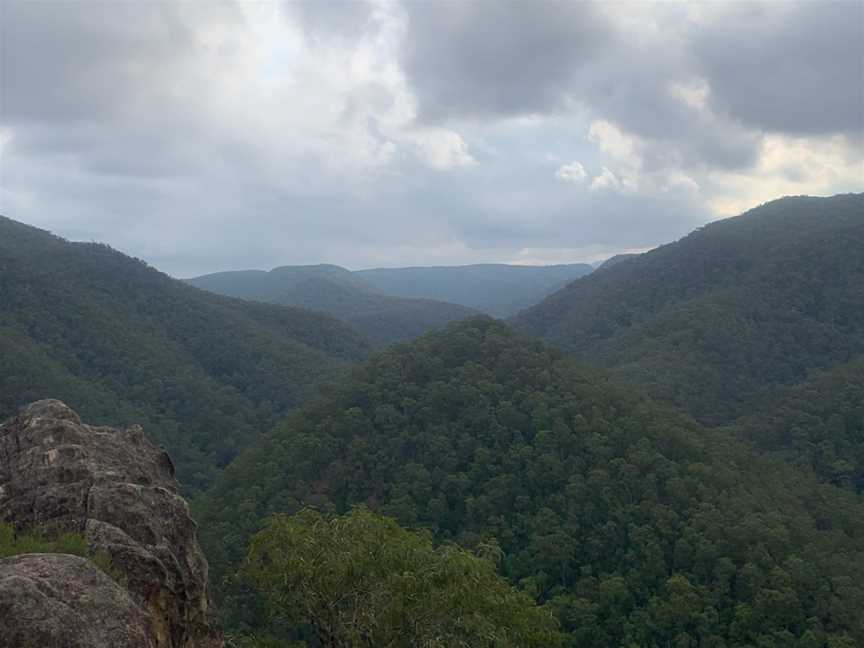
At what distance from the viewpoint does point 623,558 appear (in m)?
34.3

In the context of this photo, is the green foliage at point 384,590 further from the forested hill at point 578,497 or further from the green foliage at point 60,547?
the forested hill at point 578,497

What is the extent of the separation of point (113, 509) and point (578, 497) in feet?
104

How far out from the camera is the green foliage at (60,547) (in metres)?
8.47

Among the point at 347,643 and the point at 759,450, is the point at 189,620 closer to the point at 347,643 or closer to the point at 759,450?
the point at 347,643

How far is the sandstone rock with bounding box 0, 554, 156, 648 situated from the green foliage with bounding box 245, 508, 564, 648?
4788 mm

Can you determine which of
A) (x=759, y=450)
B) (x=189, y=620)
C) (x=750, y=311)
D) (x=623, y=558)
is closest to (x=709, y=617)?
(x=623, y=558)

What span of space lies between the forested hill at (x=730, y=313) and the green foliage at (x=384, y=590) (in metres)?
60.8

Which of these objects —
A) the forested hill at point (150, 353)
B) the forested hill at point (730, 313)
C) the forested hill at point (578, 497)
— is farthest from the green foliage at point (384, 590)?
the forested hill at point (730, 313)

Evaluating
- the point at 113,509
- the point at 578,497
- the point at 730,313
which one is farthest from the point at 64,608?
the point at 730,313

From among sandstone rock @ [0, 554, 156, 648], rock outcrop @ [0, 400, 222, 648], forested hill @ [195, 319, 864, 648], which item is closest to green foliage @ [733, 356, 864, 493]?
forested hill @ [195, 319, 864, 648]

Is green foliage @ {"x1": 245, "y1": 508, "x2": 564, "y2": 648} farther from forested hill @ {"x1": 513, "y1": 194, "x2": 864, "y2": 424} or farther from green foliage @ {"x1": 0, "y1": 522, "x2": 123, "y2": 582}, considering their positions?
forested hill @ {"x1": 513, "y1": 194, "x2": 864, "y2": 424}

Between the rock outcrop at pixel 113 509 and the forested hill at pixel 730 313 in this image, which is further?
the forested hill at pixel 730 313

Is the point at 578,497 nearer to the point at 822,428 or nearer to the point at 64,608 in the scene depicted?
the point at 64,608

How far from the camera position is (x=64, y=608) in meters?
6.79
